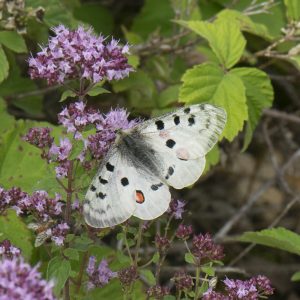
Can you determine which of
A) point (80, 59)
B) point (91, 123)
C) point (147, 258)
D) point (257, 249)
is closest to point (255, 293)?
point (91, 123)

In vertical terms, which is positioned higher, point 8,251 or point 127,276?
point 8,251

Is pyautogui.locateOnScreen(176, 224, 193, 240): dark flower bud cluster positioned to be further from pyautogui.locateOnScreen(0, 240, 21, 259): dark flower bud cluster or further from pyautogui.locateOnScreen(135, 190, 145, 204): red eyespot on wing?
pyautogui.locateOnScreen(0, 240, 21, 259): dark flower bud cluster

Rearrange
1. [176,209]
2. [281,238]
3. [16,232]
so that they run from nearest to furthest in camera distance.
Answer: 1. [176,209]
2. [281,238]
3. [16,232]

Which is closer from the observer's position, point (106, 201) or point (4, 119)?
point (106, 201)

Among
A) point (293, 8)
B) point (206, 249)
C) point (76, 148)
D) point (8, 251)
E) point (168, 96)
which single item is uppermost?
point (293, 8)

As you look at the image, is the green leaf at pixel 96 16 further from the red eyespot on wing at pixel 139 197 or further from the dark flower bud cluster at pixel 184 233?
the red eyespot on wing at pixel 139 197

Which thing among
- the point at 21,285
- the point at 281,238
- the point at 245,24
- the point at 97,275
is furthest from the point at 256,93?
Answer: the point at 21,285

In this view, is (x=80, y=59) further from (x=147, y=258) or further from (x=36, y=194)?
(x=147, y=258)

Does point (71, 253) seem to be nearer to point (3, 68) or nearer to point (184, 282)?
point (184, 282)
